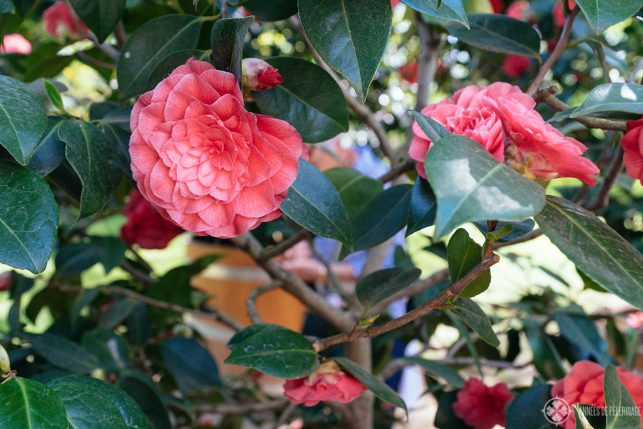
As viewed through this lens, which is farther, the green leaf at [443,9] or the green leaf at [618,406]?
the green leaf at [618,406]

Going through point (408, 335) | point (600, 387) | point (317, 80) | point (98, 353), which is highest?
point (317, 80)

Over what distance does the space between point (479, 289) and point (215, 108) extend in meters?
0.28

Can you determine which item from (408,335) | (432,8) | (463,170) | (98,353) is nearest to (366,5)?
(432,8)

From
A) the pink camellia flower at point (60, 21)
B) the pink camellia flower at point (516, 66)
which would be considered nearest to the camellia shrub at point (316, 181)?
the pink camellia flower at point (60, 21)

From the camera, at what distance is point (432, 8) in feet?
1.66

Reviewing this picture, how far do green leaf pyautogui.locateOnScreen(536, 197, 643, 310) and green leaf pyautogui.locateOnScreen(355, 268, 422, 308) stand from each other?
0.21 m

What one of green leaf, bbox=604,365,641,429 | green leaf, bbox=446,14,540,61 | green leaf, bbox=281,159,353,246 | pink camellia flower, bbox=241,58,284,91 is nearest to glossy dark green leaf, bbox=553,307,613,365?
green leaf, bbox=604,365,641,429

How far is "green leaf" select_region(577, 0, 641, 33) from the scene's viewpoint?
1.67ft

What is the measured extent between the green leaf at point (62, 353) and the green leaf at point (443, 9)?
A: 610 mm

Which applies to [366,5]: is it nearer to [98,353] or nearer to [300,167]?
[300,167]

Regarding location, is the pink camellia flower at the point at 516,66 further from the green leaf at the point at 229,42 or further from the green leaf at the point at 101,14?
the green leaf at the point at 229,42

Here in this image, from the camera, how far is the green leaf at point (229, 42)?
1.63 feet

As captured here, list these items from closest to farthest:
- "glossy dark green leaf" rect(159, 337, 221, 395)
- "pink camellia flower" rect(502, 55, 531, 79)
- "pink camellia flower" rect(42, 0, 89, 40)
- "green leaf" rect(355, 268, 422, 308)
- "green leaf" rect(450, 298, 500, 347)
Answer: "green leaf" rect(450, 298, 500, 347)
"green leaf" rect(355, 268, 422, 308)
"glossy dark green leaf" rect(159, 337, 221, 395)
"pink camellia flower" rect(42, 0, 89, 40)
"pink camellia flower" rect(502, 55, 531, 79)

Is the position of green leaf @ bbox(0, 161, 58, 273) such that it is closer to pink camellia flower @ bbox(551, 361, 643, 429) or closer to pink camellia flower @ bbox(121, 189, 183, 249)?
pink camellia flower @ bbox(551, 361, 643, 429)
